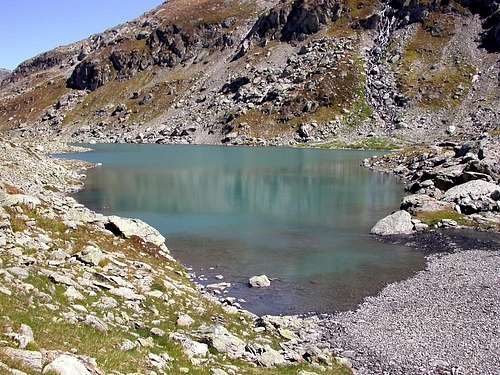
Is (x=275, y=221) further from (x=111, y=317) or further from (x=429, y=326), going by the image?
(x=111, y=317)

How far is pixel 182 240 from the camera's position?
172 ft

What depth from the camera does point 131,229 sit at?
40.2 metres

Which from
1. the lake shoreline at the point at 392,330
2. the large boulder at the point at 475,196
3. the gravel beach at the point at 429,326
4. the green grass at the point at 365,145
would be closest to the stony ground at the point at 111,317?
the lake shoreline at the point at 392,330

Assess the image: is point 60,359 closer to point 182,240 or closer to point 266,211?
point 182,240

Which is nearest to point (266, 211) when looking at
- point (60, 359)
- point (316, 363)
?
point (316, 363)

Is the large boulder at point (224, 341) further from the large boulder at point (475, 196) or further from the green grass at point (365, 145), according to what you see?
the green grass at point (365, 145)

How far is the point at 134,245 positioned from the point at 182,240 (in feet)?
46.6

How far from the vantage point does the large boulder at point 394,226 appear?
183 ft

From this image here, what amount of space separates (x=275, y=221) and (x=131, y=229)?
25929 millimetres

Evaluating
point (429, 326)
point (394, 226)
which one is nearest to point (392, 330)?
point (429, 326)

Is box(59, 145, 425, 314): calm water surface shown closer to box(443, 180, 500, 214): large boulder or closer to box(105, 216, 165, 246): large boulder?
box(105, 216, 165, 246): large boulder

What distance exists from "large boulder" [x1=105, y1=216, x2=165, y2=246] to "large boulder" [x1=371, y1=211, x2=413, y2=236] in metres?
25.8

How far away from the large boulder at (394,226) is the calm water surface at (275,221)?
1.66 m

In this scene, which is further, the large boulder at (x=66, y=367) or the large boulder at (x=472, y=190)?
the large boulder at (x=472, y=190)
